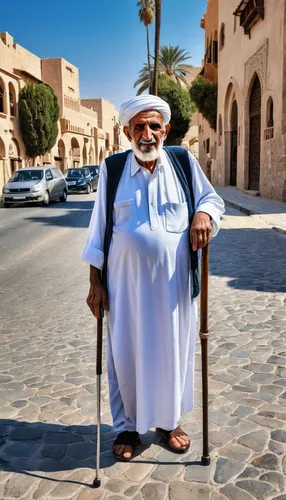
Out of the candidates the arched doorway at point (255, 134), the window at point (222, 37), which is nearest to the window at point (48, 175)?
the arched doorway at point (255, 134)

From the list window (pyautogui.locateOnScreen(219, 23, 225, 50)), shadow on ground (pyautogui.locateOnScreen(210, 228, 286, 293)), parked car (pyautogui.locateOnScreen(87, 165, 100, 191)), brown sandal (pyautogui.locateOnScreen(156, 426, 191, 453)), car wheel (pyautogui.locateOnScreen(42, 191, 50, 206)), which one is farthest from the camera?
window (pyautogui.locateOnScreen(219, 23, 225, 50))

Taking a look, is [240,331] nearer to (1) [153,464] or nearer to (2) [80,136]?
(1) [153,464]

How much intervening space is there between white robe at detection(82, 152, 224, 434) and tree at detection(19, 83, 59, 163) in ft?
106

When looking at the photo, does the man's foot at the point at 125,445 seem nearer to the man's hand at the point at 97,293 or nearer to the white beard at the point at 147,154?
the man's hand at the point at 97,293

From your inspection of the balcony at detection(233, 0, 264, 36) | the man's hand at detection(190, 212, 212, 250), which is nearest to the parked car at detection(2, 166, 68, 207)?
the balcony at detection(233, 0, 264, 36)

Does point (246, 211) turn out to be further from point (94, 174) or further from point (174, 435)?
point (94, 174)

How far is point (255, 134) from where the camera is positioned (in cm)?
2120

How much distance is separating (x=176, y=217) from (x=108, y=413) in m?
1.35

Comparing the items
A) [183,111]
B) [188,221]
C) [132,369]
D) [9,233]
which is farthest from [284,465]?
[183,111]

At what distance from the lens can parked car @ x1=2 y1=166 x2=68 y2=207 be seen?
Result: 1791 centimetres

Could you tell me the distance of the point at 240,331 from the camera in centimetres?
437

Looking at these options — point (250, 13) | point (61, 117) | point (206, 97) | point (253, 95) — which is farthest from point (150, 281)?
point (61, 117)

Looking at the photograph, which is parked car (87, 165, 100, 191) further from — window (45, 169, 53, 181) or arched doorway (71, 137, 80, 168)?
arched doorway (71, 137, 80, 168)

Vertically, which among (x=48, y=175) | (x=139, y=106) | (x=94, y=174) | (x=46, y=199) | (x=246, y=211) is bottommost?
(x=246, y=211)
